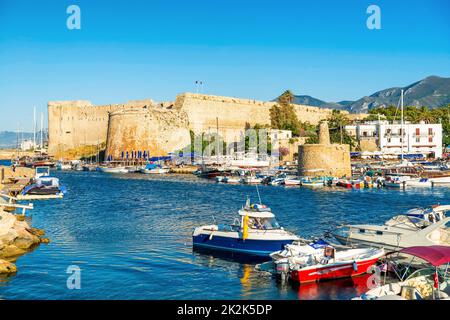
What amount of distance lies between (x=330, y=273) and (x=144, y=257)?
5.29 meters

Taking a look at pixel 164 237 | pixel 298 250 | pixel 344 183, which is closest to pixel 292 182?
pixel 344 183

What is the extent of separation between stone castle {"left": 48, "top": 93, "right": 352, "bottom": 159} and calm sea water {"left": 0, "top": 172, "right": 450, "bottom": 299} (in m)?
23.2

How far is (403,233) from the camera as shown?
14.6 meters

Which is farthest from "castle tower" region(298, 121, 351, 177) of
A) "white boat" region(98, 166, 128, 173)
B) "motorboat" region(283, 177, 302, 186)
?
"white boat" region(98, 166, 128, 173)

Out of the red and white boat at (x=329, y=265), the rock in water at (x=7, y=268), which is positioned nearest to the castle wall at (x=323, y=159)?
the red and white boat at (x=329, y=265)

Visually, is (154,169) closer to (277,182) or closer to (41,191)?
(277,182)

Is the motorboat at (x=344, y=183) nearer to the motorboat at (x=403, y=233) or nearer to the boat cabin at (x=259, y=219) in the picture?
the motorboat at (x=403, y=233)

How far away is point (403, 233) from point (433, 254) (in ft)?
10.2

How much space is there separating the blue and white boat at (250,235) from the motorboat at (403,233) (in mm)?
1720

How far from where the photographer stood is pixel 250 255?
15.2m

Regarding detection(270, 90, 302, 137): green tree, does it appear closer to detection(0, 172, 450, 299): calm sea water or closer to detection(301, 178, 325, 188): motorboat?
detection(301, 178, 325, 188): motorboat
